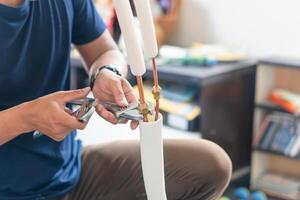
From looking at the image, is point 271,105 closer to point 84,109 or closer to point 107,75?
point 107,75

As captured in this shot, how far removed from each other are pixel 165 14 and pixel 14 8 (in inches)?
55.3

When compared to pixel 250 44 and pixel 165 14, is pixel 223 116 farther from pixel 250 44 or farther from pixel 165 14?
pixel 165 14

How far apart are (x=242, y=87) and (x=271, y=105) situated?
138mm

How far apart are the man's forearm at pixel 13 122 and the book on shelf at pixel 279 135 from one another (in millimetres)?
1323

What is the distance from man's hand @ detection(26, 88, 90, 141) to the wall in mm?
1361

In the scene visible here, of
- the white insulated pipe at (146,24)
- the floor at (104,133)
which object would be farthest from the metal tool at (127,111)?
the floor at (104,133)

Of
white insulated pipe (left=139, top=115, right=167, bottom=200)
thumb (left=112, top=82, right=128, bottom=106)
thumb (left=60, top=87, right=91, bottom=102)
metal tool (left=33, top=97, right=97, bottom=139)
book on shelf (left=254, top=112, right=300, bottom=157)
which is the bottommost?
book on shelf (left=254, top=112, right=300, bottom=157)

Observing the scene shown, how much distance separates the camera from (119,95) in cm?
101

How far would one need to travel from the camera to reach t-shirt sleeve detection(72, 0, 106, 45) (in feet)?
4.09

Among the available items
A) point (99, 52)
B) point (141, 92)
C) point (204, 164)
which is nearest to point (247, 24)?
point (99, 52)

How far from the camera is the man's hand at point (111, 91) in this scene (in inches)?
37.7

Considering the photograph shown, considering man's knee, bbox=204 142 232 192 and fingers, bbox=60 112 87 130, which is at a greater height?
fingers, bbox=60 112 87 130

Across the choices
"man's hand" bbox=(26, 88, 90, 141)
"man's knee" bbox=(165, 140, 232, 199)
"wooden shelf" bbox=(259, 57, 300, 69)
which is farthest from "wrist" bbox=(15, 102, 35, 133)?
"wooden shelf" bbox=(259, 57, 300, 69)

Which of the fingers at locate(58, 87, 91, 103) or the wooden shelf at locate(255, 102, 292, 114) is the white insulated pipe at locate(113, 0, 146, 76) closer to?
the fingers at locate(58, 87, 91, 103)
